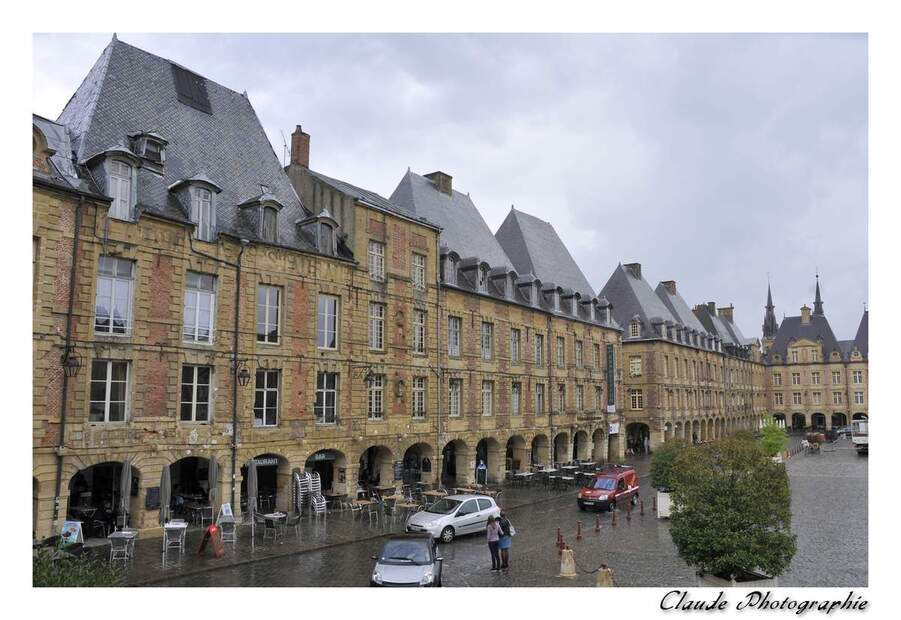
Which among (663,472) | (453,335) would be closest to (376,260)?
(453,335)

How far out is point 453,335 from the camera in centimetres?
3331

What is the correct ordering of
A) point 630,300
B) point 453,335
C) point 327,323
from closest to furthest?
point 327,323
point 453,335
point 630,300

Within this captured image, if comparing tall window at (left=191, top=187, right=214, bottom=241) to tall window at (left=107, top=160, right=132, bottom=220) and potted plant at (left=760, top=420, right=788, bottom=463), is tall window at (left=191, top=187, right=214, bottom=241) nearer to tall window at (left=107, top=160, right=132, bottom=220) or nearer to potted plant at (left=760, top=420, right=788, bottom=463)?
tall window at (left=107, top=160, right=132, bottom=220)

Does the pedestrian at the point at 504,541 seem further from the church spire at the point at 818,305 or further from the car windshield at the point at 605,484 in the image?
the church spire at the point at 818,305

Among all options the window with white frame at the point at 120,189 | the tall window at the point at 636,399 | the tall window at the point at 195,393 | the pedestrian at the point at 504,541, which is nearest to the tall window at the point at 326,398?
the tall window at the point at 195,393

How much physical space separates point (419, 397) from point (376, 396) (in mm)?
2892

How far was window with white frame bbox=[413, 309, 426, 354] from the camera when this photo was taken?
30.7 metres

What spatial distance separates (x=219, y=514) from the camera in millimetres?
21875

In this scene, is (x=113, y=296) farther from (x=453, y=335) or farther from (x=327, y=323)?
(x=453, y=335)

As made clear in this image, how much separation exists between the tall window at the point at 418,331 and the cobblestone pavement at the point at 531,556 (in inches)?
320

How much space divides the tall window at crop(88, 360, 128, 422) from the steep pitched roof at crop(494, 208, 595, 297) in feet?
92.9

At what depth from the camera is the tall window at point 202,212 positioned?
885 inches

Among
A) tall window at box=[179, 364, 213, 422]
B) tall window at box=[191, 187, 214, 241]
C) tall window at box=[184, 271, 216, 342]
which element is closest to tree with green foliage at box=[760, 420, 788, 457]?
tall window at box=[179, 364, 213, 422]

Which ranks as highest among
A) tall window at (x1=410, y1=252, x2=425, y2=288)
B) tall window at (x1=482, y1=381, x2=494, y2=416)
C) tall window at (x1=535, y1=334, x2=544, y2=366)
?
tall window at (x1=410, y1=252, x2=425, y2=288)
